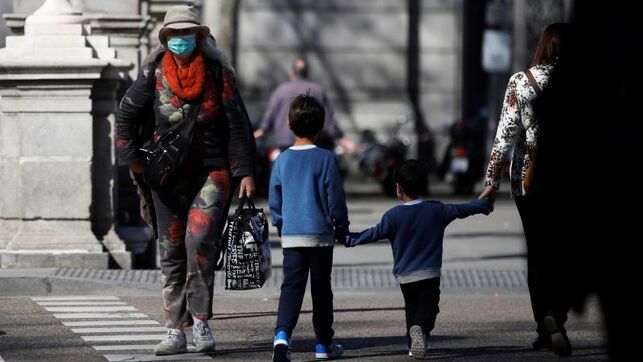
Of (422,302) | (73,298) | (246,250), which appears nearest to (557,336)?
(422,302)

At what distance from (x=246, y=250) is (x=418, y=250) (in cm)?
80

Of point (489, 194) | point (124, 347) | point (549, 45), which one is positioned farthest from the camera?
point (124, 347)

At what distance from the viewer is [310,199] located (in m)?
7.91

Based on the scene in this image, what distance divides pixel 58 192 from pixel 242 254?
405 centimetres

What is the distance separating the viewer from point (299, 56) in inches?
1137

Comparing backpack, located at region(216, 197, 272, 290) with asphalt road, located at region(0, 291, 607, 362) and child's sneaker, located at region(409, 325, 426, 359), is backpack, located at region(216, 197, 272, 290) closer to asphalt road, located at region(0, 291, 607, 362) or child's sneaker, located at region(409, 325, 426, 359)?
asphalt road, located at region(0, 291, 607, 362)

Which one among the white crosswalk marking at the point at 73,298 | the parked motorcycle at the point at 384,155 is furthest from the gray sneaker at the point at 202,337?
the parked motorcycle at the point at 384,155

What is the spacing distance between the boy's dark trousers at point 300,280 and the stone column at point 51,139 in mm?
4189

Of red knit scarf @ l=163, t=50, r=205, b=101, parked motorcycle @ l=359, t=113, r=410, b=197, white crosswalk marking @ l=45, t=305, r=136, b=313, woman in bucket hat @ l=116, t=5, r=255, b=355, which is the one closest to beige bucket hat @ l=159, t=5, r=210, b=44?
woman in bucket hat @ l=116, t=5, r=255, b=355

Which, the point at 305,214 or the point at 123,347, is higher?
the point at 305,214

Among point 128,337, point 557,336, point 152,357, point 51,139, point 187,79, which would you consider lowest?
point 128,337

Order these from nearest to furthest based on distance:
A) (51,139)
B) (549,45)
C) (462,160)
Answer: (549,45) < (51,139) < (462,160)

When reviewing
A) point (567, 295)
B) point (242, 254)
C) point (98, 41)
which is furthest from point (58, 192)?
point (567, 295)

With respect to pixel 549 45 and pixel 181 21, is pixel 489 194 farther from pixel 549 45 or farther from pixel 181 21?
pixel 181 21
